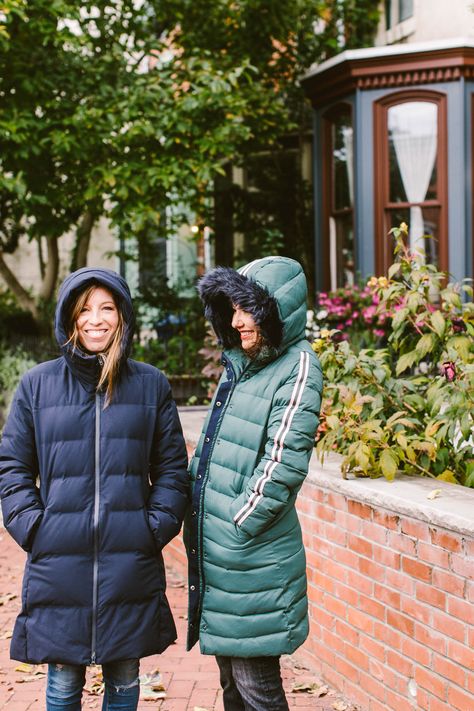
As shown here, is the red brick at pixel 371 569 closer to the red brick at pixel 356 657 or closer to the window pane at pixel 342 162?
the red brick at pixel 356 657

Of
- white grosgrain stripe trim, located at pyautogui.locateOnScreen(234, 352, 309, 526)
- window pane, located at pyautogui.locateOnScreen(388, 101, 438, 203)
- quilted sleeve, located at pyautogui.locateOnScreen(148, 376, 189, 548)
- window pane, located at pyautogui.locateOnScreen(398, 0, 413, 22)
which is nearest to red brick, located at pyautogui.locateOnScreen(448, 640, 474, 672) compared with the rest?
white grosgrain stripe trim, located at pyautogui.locateOnScreen(234, 352, 309, 526)

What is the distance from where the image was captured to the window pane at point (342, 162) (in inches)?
408

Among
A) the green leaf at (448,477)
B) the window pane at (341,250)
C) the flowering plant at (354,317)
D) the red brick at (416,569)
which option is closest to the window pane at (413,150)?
the window pane at (341,250)

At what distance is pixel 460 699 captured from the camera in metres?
2.87

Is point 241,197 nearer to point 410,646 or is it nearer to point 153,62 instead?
point 153,62

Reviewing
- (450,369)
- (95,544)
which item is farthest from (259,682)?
(450,369)

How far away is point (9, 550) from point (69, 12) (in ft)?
17.7

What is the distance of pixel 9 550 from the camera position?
250 inches

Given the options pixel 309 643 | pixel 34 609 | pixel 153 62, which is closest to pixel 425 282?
pixel 309 643

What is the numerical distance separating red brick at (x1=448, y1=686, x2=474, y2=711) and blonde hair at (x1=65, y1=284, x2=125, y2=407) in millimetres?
1568

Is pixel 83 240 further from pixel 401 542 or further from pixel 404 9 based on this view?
pixel 401 542

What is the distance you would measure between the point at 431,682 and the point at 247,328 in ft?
4.87

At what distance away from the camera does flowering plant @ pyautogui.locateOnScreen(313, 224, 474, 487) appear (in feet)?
11.7

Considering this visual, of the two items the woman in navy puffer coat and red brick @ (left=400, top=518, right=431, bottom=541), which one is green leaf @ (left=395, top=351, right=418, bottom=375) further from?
the woman in navy puffer coat
